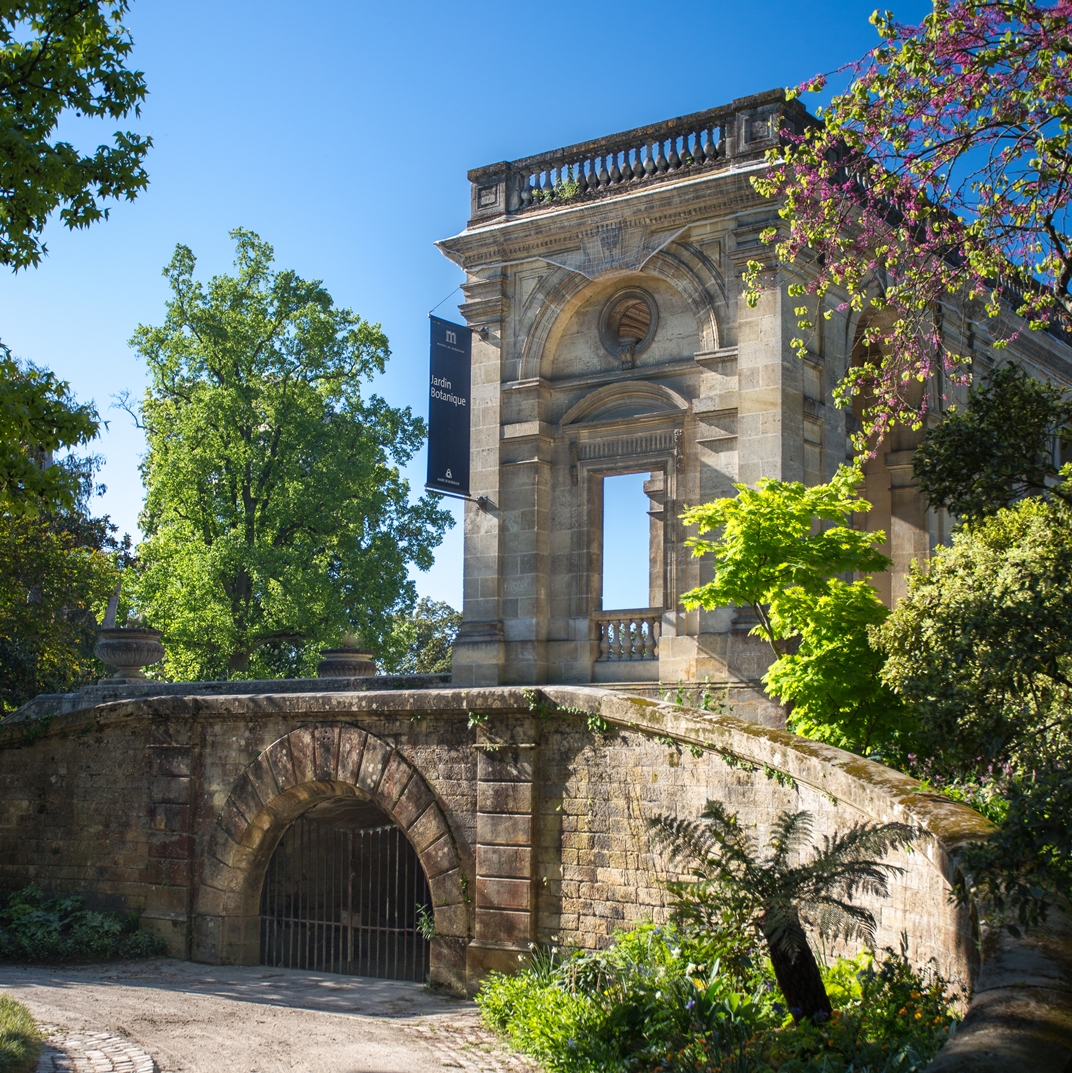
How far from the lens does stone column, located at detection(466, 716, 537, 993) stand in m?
12.1

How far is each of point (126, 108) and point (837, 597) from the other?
8381mm

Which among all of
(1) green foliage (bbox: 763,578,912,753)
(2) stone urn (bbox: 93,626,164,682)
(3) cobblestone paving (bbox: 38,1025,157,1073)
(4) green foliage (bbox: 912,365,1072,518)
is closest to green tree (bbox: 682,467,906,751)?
(1) green foliage (bbox: 763,578,912,753)

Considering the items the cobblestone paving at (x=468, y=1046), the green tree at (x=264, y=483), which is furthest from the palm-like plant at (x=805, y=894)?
the green tree at (x=264, y=483)

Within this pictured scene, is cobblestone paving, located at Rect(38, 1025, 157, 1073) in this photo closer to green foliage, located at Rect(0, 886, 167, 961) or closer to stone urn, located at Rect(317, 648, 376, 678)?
green foliage, located at Rect(0, 886, 167, 961)

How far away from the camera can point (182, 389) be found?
2566cm

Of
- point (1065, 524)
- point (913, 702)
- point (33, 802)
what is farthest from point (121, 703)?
point (1065, 524)

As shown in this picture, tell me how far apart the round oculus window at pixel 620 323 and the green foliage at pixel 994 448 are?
8.40 m

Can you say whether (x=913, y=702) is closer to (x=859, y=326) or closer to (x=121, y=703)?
(x=121, y=703)

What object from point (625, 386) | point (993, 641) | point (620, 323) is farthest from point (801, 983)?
point (620, 323)

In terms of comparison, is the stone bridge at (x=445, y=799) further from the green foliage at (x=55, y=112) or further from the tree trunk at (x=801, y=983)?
the green foliage at (x=55, y=112)

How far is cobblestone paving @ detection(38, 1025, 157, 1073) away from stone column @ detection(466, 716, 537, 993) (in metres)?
3.46

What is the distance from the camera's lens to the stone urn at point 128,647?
19000mm

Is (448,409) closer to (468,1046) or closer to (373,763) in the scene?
(373,763)

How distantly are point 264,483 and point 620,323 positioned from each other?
356 inches
